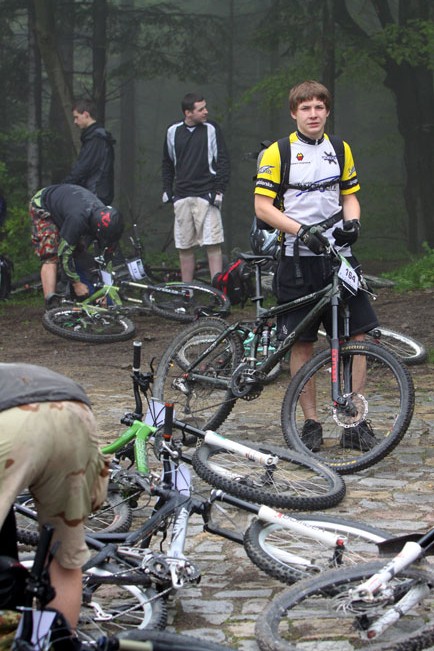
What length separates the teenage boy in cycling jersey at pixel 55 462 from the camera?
10.3 ft

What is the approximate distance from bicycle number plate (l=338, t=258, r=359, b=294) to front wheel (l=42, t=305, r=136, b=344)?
478 centimetres

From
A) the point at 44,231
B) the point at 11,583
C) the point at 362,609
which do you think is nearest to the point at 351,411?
the point at 362,609

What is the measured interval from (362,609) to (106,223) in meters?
8.02

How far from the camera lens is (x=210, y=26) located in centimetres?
2356

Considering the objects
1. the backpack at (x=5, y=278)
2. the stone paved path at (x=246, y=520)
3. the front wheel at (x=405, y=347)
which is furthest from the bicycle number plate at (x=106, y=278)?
the stone paved path at (x=246, y=520)

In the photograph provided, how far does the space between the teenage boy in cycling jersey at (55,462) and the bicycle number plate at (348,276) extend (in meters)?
3.27

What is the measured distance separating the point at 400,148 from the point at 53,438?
28423mm

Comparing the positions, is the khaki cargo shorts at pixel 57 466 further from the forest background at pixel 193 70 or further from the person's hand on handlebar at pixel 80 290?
the person's hand on handlebar at pixel 80 290

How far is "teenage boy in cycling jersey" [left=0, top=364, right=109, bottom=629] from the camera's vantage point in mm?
3146

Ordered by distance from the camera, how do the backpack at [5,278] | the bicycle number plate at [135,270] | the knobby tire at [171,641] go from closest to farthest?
the knobby tire at [171,641] < the bicycle number plate at [135,270] < the backpack at [5,278]

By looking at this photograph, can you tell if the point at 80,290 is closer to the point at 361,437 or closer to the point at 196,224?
the point at 196,224

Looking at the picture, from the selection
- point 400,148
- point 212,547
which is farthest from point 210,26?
point 212,547

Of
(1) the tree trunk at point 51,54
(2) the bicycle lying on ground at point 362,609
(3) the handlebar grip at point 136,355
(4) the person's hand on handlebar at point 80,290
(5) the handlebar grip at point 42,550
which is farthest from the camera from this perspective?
(1) the tree trunk at point 51,54

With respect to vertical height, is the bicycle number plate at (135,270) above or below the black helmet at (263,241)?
below
